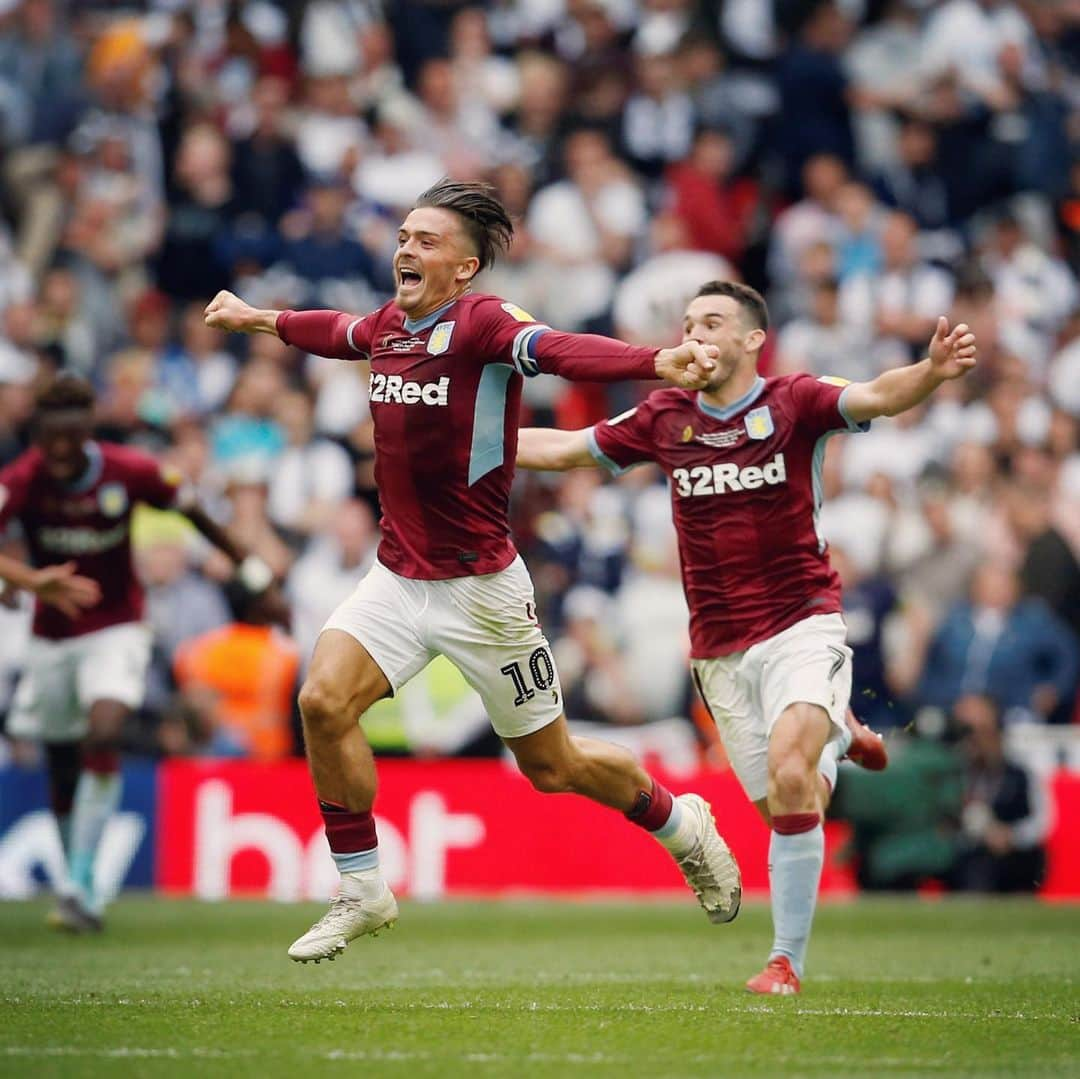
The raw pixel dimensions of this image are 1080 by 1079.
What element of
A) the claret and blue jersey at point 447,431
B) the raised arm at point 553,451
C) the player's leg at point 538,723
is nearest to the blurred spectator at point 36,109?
the raised arm at point 553,451

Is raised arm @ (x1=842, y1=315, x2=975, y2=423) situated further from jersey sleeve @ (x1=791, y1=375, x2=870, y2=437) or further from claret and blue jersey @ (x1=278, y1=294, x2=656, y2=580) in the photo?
claret and blue jersey @ (x1=278, y1=294, x2=656, y2=580)

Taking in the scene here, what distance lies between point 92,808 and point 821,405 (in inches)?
205

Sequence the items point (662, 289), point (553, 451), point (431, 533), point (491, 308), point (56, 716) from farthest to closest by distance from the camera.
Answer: point (662, 289) < point (56, 716) < point (553, 451) < point (431, 533) < point (491, 308)

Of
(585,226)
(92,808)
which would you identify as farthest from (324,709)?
(585,226)

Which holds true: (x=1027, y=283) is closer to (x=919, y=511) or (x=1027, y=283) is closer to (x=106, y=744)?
(x=919, y=511)

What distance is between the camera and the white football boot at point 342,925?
312 inches

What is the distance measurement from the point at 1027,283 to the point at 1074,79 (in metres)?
3.32

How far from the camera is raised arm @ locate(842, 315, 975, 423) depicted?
26.1ft

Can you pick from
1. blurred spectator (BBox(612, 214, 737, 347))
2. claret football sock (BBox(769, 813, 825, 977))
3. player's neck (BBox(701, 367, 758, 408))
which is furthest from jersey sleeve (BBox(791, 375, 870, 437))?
blurred spectator (BBox(612, 214, 737, 347))

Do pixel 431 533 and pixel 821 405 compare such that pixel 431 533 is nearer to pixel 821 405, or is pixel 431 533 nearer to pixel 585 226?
pixel 821 405

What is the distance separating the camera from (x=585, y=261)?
18234 millimetres

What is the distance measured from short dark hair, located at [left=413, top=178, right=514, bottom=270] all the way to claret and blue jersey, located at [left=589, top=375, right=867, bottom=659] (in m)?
1.18

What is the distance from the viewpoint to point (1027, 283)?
18.4m

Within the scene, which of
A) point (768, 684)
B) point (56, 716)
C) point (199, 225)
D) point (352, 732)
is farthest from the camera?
point (199, 225)
